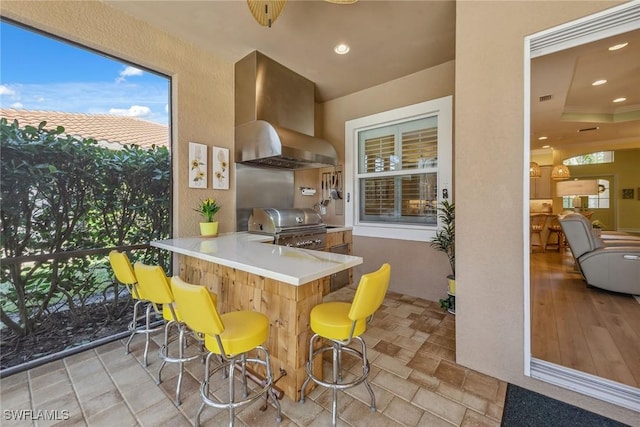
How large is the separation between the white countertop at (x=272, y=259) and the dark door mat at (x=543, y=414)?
4.12 ft

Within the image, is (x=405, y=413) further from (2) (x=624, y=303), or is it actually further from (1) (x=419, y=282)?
(2) (x=624, y=303)

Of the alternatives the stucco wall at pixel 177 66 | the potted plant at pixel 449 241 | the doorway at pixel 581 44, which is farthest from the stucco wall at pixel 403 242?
the stucco wall at pixel 177 66

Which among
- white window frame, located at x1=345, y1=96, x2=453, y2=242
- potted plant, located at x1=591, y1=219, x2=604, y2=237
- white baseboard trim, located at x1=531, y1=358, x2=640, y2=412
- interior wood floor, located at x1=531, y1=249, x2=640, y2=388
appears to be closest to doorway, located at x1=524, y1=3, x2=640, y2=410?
white baseboard trim, located at x1=531, y1=358, x2=640, y2=412

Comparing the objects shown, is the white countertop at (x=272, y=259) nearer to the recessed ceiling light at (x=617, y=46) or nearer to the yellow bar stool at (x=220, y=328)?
the yellow bar stool at (x=220, y=328)

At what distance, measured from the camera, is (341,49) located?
9.41ft

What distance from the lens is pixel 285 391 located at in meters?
1.69

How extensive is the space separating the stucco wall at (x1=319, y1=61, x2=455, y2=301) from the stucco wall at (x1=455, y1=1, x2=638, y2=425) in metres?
1.29

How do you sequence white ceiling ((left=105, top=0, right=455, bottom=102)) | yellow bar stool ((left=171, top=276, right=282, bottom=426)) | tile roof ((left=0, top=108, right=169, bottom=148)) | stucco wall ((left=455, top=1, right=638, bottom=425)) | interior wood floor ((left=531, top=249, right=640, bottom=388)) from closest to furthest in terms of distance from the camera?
yellow bar stool ((left=171, top=276, right=282, bottom=426)), stucco wall ((left=455, top=1, right=638, bottom=425)), interior wood floor ((left=531, top=249, right=640, bottom=388)), tile roof ((left=0, top=108, right=169, bottom=148)), white ceiling ((left=105, top=0, right=455, bottom=102))

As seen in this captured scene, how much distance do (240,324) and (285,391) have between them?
60cm

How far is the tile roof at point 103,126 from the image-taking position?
6.54 feet

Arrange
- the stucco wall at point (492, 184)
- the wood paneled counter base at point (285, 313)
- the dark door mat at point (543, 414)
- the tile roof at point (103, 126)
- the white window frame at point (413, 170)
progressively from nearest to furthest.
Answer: the dark door mat at point (543, 414)
the wood paneled counter base at point (285, 313)
the stucco wall at point (492, 184)
the tile roof at point (103, 126)
the white window frame at point (413, 170)

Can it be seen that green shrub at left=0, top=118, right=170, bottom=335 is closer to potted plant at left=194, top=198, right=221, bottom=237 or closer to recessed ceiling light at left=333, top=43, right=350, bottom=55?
potted plant at left=194, top=198, right=221, bottom=237

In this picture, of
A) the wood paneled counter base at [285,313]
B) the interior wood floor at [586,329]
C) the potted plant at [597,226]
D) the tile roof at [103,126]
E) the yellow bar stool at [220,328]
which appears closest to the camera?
the yellow bar stool at [220,328]

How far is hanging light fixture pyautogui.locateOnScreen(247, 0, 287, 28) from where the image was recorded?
1.68 metres
